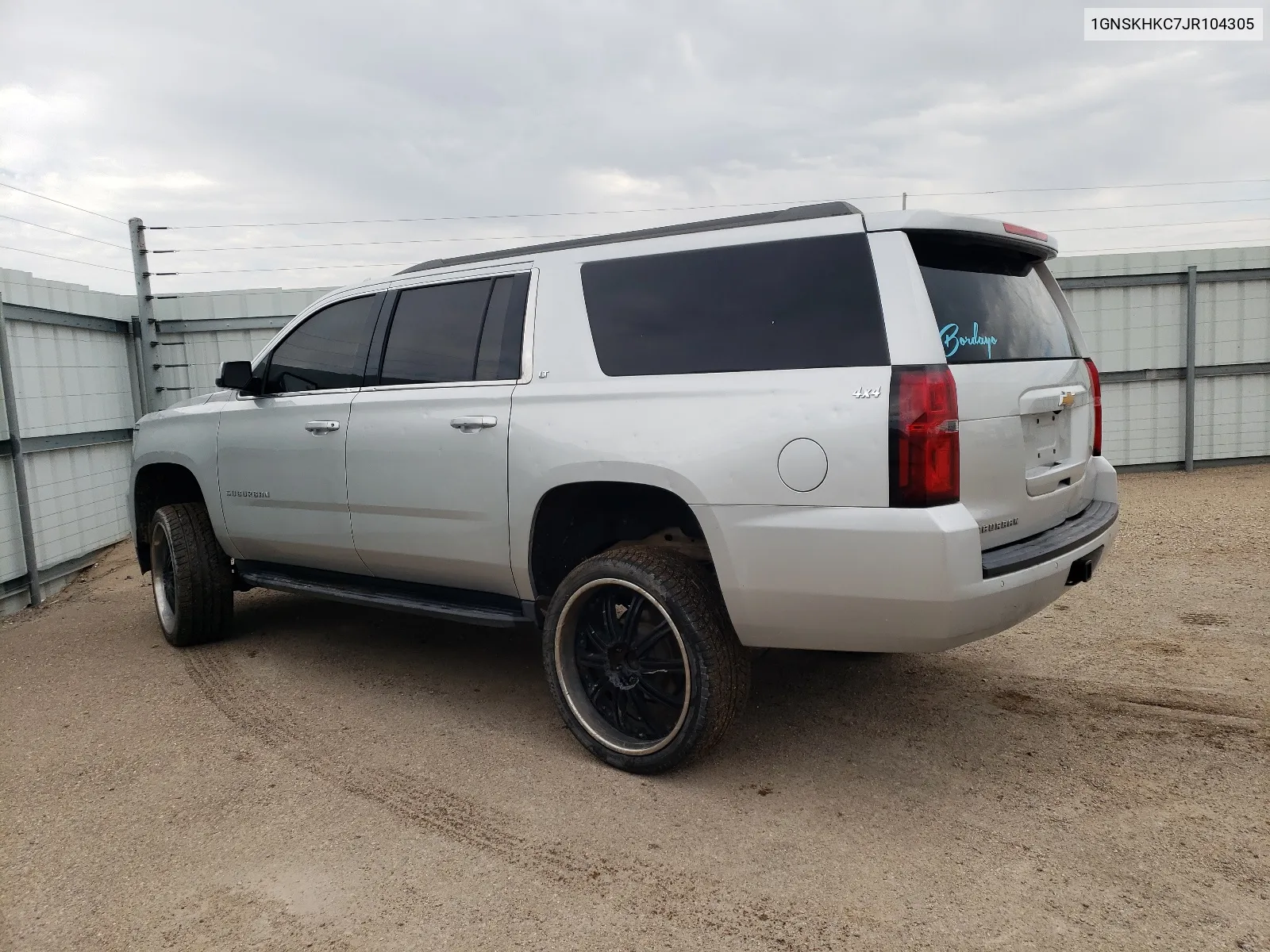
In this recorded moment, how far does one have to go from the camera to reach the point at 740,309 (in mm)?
3307

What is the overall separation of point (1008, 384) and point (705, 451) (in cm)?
106

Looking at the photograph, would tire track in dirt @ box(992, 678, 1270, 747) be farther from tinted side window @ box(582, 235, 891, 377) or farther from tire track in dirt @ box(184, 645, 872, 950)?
tinted side window @ box(582, 235, 891, 377)

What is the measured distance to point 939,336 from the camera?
2982 mm

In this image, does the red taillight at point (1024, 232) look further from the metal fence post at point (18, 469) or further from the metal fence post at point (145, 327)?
the metal fence post at point (145, 327)

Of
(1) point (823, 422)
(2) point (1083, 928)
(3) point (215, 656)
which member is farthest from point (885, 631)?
(3) point (215, 656)

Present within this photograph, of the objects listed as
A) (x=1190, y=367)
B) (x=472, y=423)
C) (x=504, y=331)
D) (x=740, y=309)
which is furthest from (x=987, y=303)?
(x=1190, y=367)

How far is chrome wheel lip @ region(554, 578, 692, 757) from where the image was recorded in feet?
11.3

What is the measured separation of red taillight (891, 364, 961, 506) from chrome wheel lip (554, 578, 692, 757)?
1.05m

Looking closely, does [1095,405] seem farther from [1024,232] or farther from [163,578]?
[163,578]

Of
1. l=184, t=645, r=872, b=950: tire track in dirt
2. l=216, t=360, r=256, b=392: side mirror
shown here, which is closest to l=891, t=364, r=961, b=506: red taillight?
l=184, t=645, r=872, b=950: tire track in dirt

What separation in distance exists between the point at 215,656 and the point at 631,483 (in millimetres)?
3196

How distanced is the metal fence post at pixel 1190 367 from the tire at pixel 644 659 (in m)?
9.81

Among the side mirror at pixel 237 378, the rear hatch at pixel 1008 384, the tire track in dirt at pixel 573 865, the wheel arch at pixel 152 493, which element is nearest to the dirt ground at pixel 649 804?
the tire track in dirt at pixel 573 865

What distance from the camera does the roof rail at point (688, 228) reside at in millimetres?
3295
